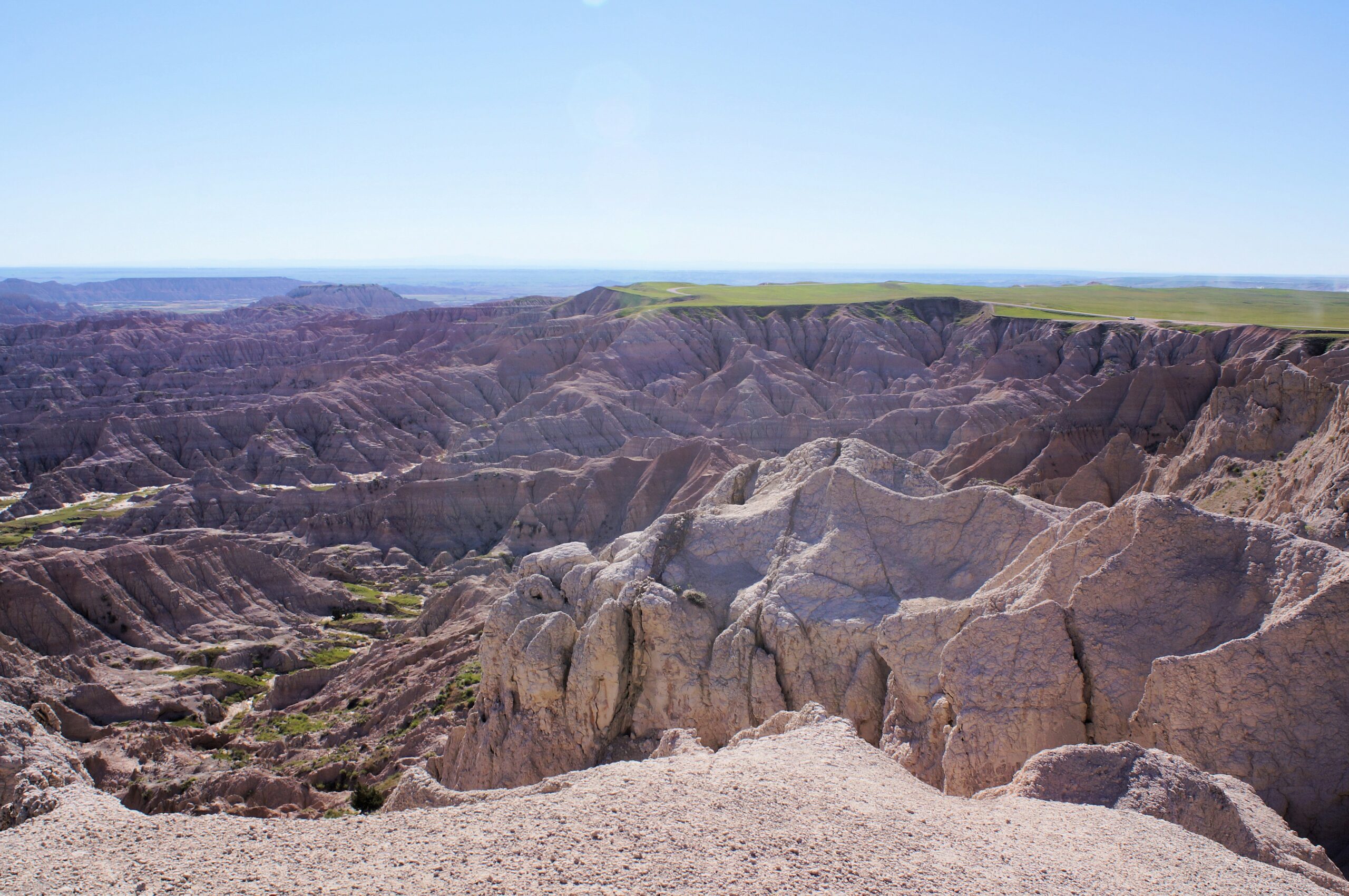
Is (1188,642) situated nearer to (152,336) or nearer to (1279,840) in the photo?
(1279,840)

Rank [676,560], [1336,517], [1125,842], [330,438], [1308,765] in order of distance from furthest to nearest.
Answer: [330,438], [676,560], [1336,517], [1308,765], [1125,842]

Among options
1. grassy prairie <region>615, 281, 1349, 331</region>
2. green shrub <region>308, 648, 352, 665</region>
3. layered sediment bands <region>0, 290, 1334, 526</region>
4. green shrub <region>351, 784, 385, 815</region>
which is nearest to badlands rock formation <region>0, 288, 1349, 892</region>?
layered sediment bands <region>0, 290, 1334, 526</region>

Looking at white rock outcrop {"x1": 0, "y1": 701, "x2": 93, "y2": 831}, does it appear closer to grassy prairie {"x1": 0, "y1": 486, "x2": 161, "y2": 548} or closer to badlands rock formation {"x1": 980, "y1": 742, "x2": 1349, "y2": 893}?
badlands rock formation {"x1": 980, "y1": 742, "x2": 1349, "y2": 893}

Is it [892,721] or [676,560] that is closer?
[892,721]

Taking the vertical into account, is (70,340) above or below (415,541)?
above

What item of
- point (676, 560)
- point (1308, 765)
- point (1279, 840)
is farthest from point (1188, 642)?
point (676, 560)

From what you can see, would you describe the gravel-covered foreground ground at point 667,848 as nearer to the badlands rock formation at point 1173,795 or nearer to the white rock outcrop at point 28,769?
the badlands rock formation at point 1173,795

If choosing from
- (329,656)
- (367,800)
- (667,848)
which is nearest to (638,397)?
(329,656)
